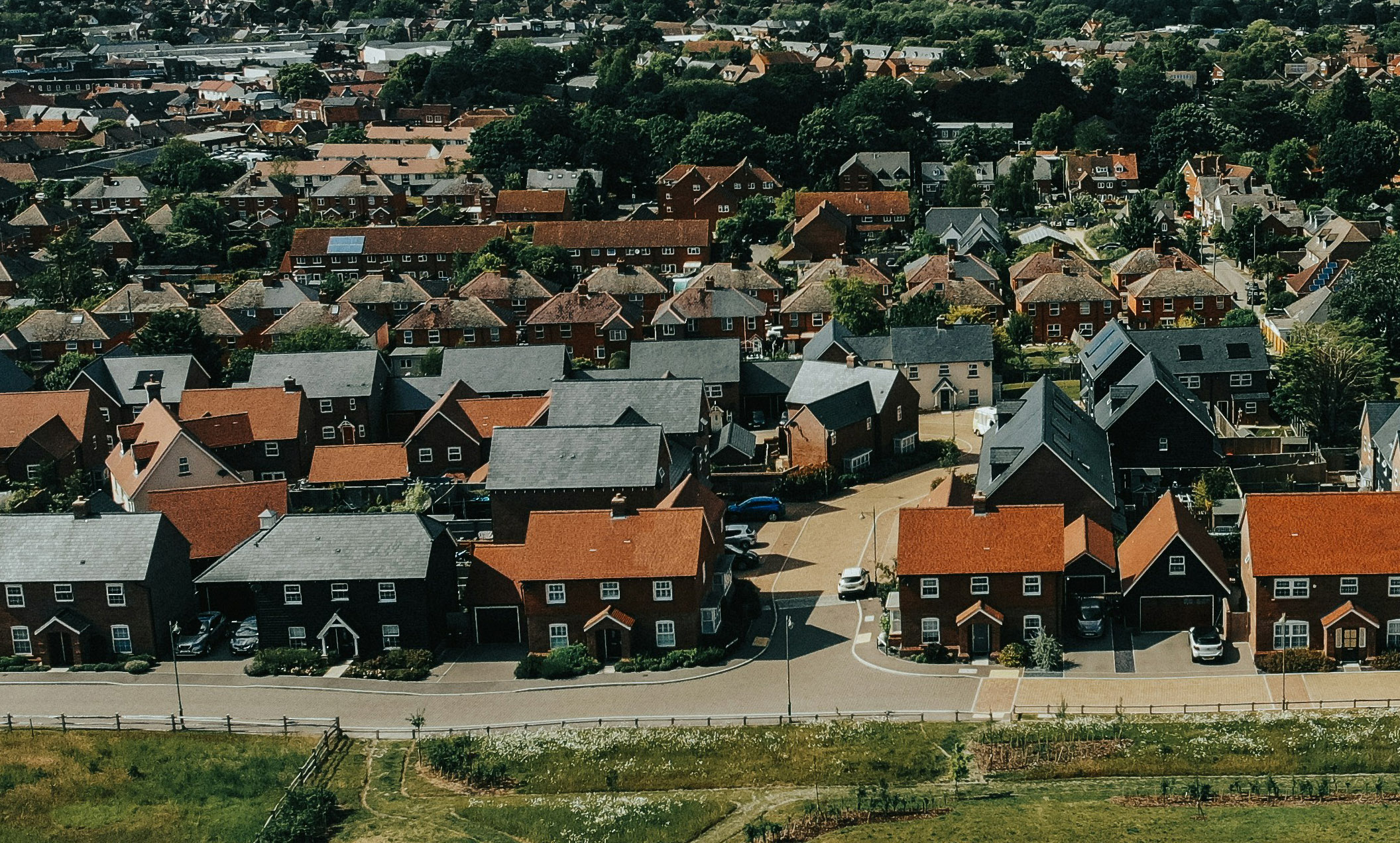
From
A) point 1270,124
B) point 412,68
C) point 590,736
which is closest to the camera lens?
point 590,736

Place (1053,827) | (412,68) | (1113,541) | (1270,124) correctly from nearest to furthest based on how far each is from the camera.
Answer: (1053,827) < (1113,541) < (1270,124) < (412,68)

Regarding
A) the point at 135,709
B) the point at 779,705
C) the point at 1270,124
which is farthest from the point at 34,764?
the point at 1270,124

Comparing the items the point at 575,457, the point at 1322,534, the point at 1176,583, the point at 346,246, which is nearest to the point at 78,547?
the point at 575,457

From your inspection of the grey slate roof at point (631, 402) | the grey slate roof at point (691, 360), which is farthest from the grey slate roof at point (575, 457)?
the grey slate roof at point (691, 360)

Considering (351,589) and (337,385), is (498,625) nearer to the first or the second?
(351,589)

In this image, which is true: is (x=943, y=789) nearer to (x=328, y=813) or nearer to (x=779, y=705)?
(x=779, y=705)

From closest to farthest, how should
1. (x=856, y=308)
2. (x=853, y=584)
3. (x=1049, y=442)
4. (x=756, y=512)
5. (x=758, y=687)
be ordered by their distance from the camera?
1. (x=758, y=687)
2. (x=853, y=584)
3. (x=1049, y=442)
4. (x=756, y=512)
5. (x=856, y=308)

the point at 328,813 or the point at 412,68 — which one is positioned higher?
the point at 412,68
